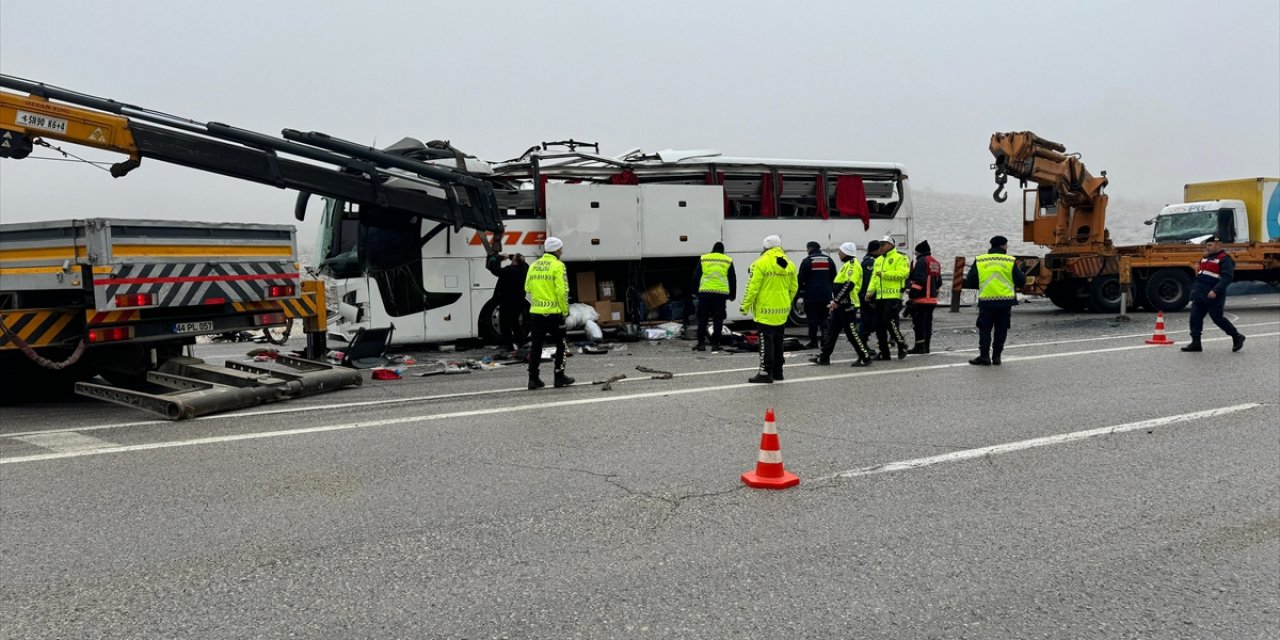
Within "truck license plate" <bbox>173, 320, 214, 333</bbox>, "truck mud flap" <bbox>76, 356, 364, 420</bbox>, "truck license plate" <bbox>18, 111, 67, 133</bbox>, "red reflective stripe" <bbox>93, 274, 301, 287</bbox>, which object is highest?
"truck license plate" <bbox>18, 111, 67, 133</bbox>

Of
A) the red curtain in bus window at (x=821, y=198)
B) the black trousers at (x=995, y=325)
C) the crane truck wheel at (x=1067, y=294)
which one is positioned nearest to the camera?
the black trousers at (x=995, y=325)

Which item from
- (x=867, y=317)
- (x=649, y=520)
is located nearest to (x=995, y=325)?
(x=867, y=317)

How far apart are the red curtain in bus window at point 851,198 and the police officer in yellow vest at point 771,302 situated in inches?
291

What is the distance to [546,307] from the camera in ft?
31.1

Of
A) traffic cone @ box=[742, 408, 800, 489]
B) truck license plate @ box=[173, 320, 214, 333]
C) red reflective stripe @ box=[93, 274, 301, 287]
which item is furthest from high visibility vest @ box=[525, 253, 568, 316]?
traffic cone @ box=[742, 408, 800, 489]

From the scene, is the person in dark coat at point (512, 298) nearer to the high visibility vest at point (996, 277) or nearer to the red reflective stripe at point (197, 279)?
the red reflective stripe at point (197, 279)

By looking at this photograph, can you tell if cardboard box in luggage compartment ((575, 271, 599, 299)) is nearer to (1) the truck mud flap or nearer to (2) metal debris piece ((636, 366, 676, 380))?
(2) metal debris piece ((636, 366, 676, 380))

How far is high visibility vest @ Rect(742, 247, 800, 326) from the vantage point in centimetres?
980

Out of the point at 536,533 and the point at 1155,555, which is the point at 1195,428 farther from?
the point at 536,533

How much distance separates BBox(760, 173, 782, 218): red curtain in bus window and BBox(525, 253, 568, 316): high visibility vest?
764 cm

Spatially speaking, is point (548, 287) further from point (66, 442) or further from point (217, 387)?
point (66, 442)

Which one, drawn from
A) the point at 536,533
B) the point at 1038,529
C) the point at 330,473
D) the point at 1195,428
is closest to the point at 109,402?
the point at 330,473

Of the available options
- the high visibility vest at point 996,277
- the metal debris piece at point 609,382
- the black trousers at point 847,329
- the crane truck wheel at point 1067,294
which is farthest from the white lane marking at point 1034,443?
the crane truck wheel at point 1067,294

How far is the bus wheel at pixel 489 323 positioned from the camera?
1402cm
